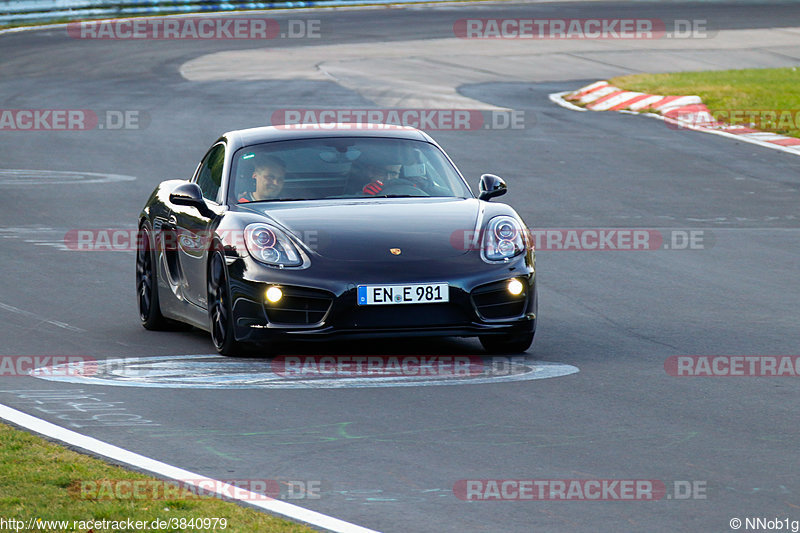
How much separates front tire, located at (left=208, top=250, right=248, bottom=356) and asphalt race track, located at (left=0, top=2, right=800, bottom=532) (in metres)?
0.10

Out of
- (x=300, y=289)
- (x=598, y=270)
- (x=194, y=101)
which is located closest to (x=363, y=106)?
(x=194, y=101)

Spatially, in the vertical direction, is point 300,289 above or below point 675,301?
above

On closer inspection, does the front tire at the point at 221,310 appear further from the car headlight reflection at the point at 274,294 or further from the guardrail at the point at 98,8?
the guardrail at the point at 98,8

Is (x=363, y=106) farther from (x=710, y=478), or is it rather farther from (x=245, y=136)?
(x=710, y=478)

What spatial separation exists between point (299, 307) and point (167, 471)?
8.76 feet

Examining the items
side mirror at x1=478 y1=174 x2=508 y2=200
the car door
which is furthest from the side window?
side mirror at x1=478 y1=174 x2=508 y2=200

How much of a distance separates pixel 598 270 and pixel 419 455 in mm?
6598

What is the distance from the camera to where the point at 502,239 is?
905cm

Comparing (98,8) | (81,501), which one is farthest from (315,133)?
(98,8)

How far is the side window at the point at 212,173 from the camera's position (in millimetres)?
10066

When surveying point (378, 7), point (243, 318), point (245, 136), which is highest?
point (245, 136)

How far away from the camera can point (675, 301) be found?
445 inches

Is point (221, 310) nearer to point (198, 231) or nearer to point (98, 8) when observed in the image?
point (198, 231)

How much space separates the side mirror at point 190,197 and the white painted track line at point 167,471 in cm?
238
